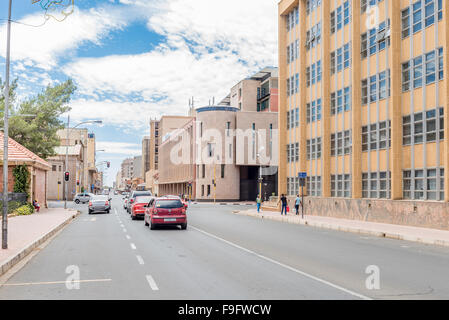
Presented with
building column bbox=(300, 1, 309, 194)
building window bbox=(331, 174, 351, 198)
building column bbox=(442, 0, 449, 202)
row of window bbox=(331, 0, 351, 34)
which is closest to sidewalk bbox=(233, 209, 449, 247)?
building column bbox=(442, 0, 449, 202)

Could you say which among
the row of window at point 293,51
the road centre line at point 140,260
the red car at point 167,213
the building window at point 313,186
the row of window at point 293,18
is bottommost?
the road centre line at point 140,260

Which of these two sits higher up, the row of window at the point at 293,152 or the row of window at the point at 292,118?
the row of window at the point at 292,118

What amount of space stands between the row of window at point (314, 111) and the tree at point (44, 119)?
2519cm

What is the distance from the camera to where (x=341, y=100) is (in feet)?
116

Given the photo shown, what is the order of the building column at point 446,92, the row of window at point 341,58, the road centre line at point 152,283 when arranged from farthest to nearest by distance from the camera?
1. the row of window at point 341,58
2. the building column at point 446,92
3. the road centre line at point 152,283

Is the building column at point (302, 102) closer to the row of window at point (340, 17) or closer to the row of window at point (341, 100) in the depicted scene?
the row of window at point (341, 100)

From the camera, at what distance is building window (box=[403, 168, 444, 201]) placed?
79.8ft

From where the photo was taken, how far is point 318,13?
128ft

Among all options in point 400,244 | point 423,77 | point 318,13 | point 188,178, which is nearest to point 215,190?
point 188,178

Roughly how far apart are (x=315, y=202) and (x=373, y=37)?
43.8 ft

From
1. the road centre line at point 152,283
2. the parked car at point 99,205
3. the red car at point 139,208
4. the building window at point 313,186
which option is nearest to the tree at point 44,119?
the parked car at point 99,205

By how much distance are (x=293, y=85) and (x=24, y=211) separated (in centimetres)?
2569

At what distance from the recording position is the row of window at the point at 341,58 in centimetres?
3438

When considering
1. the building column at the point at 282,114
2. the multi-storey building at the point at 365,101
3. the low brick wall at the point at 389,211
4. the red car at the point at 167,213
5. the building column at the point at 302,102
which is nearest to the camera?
the red car at the point at 167,213
